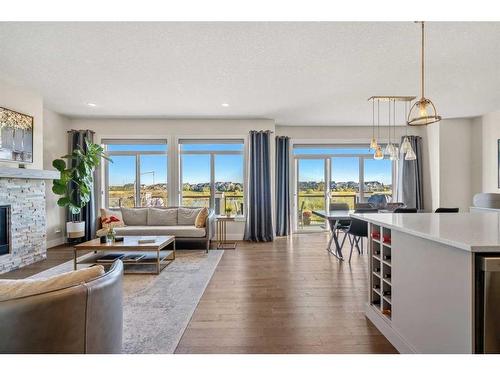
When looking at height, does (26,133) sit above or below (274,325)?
above

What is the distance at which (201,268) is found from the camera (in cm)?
380

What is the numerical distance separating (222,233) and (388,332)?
14.0 feet

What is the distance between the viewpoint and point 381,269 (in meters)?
2.18

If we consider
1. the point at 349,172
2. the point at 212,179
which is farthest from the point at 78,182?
the point at 349,172

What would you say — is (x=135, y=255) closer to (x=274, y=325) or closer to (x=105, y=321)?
(x=274, y=325)

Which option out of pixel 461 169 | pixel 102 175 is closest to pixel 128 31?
pixel 102 175

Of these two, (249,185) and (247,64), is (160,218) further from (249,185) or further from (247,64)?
(247,64)

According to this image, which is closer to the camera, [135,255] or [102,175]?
[135,255]

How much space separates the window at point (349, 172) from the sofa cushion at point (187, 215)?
2692mm

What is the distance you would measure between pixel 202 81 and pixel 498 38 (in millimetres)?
3326

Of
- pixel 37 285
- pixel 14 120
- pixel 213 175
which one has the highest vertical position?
pixel 14 120

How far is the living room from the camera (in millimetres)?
1427

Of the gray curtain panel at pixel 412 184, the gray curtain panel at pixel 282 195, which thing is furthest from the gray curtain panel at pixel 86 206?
the gray curtain panel at pixel 412 184

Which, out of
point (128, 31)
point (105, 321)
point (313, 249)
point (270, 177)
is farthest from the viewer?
point (270, 177)
